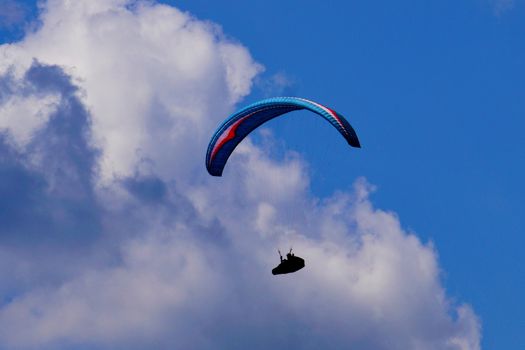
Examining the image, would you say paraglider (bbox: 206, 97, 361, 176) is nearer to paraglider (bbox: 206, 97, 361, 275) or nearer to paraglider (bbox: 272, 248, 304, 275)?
paraglider (bbox: 206, 97, 361, 275)

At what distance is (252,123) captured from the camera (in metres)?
93.5

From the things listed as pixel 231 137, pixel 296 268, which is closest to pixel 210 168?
pixel 231 137

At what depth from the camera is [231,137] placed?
93.8 metres

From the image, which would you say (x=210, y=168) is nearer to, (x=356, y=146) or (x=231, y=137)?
(x=231, y=137)

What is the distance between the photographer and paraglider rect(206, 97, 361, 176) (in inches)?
3295

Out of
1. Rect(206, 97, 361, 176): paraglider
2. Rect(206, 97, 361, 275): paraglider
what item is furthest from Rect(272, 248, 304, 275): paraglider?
Rect(206, 97, 361, 176): paraglider

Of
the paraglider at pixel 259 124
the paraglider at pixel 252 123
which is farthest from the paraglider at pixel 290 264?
the paraglider at pixel 252 123

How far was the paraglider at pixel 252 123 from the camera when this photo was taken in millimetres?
83688

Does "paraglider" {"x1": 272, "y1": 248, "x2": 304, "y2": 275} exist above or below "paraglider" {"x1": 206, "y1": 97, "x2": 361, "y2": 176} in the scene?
below

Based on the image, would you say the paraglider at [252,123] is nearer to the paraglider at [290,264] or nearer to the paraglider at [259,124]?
the paraglider at [259,124]

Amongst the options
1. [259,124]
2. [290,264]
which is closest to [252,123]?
[259,124]

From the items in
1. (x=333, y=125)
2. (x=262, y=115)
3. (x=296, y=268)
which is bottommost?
(x=296, y=268)

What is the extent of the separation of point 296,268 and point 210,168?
12896 mm

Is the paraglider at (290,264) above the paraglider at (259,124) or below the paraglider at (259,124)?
below
